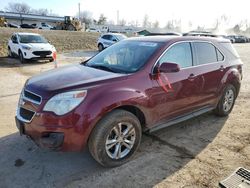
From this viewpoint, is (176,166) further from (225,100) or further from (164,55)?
(225,100)

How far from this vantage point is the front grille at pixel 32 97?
3.44 meters

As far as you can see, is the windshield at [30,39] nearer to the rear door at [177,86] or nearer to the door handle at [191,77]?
the rear door at [177,86]

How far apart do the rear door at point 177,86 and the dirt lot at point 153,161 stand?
0.54 meters

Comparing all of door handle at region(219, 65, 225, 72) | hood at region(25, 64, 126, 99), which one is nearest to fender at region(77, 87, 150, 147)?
hood at region(25, 64, 126, 99)

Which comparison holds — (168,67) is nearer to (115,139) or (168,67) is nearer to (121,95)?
(121,95)

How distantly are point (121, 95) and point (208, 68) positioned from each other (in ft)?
7.17

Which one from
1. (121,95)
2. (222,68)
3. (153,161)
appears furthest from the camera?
(222,68)

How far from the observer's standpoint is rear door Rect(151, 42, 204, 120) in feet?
13.4

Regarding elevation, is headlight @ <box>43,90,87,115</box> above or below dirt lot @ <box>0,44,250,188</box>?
above

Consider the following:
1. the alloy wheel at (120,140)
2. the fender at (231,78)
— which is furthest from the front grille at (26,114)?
the fender at (231,78)

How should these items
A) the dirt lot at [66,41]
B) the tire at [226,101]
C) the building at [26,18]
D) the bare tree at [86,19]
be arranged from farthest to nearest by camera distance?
1. the bare tree at [86,19]
2. the building at [26,18]
3. the dirt lot at [66,41]
4. the tire at [226,101]

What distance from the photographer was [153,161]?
3.91 meters

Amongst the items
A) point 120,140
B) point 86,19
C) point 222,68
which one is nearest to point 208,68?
point 222,68

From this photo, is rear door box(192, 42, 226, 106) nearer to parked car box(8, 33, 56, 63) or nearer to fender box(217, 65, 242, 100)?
fender box(217, 65, 242, 100)
